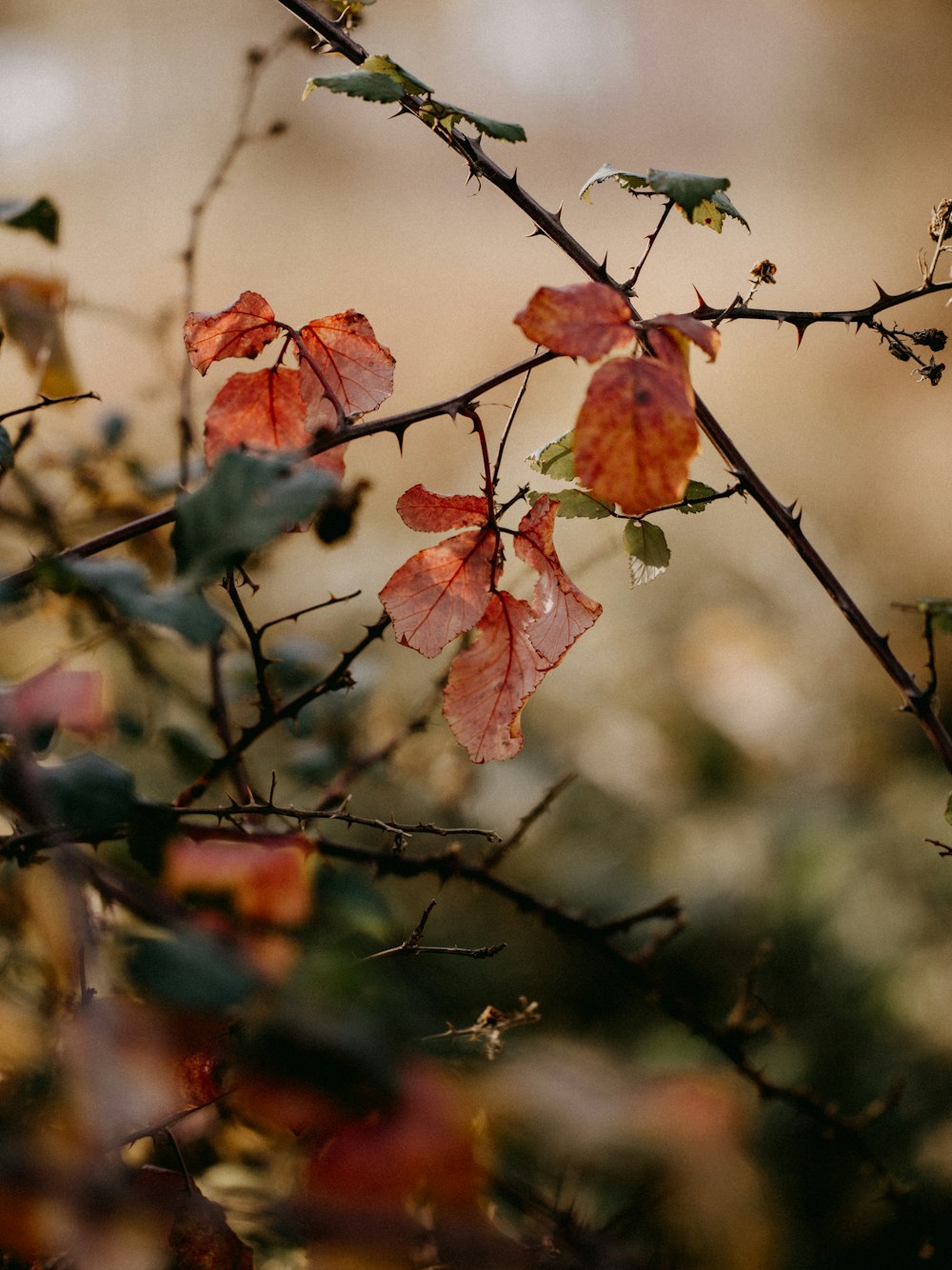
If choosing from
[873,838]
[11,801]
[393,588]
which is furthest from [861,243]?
[11,801]

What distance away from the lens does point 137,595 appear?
26cm

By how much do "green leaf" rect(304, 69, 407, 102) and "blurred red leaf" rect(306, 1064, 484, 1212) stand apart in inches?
14.4

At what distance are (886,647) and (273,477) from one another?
26 cm

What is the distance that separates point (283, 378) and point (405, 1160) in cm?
34

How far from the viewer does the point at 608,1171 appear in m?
0.72

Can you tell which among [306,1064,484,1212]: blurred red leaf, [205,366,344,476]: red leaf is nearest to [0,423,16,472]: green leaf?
[205,366,344,476]: red leaf

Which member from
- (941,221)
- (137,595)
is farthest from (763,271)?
(137,595)

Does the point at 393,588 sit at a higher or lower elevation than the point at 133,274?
lower

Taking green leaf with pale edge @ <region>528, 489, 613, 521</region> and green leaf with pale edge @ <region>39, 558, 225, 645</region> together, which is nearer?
green leaf with pale edge @ <region>39, 558, 225, 645</region>

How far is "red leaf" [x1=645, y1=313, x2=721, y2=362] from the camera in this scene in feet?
0.94

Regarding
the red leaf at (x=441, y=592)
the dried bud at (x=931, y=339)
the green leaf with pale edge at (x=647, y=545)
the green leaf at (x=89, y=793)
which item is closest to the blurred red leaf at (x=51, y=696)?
the green leaf at (x=89, y=793)

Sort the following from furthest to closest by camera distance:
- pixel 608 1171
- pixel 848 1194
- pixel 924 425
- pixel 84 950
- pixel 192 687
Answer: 1. pixel 924 425
2. pixel 192 687
3. pixel 848 1194
4. pixel 608 1171
5. pixel 84 950

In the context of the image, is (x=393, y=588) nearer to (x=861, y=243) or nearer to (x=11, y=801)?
(x=11, y=801)

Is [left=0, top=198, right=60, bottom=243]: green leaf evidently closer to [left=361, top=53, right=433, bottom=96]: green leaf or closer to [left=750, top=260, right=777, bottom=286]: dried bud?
[left=361, top=53, right=433, bottom=96]: green leaf
